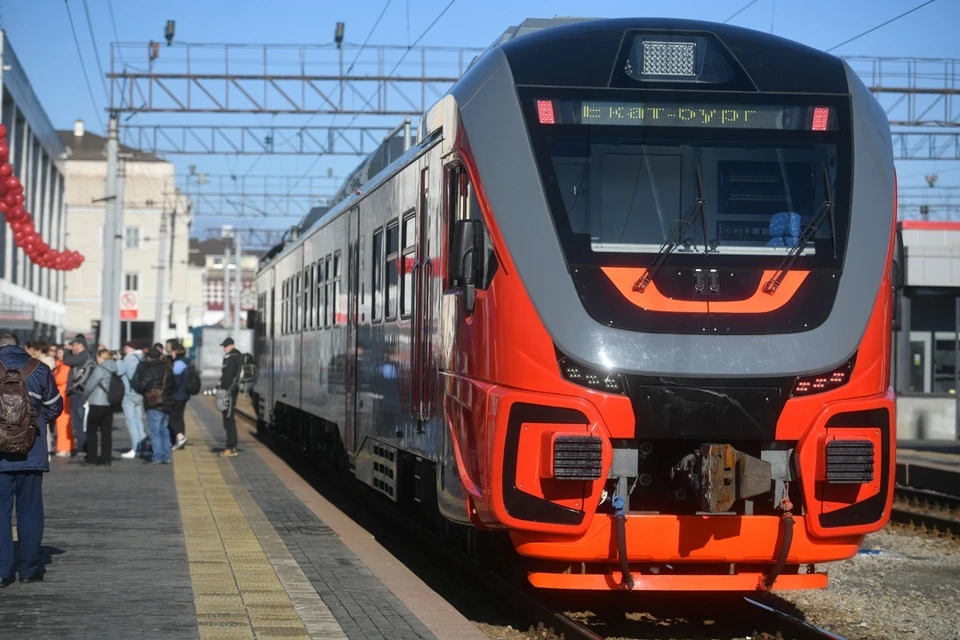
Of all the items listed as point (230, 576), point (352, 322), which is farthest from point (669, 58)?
point (352, 322)

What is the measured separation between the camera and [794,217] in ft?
28.5

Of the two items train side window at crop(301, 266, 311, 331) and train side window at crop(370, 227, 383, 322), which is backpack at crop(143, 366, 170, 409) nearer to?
train side window at crop(301, 266, 311, 331)

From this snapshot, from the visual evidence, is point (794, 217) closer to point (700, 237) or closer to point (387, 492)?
point (700, 237)

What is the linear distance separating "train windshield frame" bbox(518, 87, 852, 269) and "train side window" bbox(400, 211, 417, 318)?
97.7 inches

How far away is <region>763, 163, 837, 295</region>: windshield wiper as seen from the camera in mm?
8500

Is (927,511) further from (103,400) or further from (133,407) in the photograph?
(133,407)

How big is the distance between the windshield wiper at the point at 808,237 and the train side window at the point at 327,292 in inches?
337

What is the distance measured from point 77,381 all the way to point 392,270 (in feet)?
29.7

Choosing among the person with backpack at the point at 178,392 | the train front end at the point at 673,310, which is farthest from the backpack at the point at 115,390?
the train front end at the point at 673,310

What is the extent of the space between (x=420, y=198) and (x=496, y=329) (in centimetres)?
253

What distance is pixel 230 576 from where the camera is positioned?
32.1ft

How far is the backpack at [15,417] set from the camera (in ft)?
30.2

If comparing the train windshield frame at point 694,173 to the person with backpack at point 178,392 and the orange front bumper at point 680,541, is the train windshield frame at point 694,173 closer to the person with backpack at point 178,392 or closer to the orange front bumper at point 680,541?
the orange front bumper at point 680,541

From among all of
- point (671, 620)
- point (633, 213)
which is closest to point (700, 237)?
point (633, 213)
